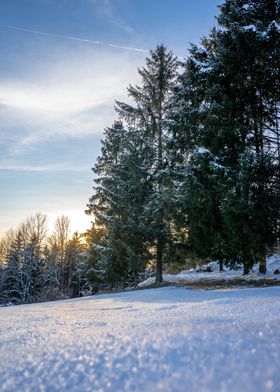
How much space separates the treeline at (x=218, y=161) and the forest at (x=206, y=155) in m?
0.04

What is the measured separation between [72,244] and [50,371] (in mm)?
34751

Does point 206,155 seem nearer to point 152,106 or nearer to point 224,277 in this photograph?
point 224,277

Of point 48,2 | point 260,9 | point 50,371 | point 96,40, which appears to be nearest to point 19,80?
point 48,2


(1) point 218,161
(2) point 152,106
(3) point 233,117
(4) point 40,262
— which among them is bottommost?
(4) point 40,262

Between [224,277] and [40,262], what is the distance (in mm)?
24222

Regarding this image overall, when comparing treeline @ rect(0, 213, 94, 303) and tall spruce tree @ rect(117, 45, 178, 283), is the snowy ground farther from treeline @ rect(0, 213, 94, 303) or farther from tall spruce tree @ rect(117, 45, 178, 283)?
treeline @ rect(0, 213, 94, 303)

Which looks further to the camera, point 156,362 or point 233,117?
point 233,117

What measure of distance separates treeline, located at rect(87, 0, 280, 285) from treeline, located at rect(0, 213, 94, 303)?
15.4 metres

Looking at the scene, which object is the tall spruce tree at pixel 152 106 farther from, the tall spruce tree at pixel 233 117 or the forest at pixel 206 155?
the tall spruce tree at pixel 233 117

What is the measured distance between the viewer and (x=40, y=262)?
30906 millimetres

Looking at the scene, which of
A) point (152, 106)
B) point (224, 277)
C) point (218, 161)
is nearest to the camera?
point (218, 161)

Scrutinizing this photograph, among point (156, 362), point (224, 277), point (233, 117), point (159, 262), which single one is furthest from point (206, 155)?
point (156, 362)

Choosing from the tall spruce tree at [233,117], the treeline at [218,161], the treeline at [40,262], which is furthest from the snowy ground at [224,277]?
the treeline at [40,262]

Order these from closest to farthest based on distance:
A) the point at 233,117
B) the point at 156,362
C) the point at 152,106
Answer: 1. the point at 156,362
2. the point at 233,117
3. the point at 152,106
